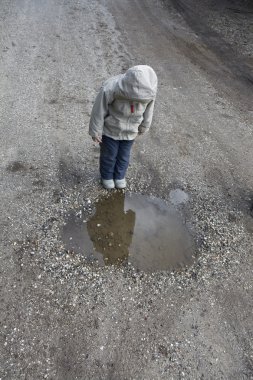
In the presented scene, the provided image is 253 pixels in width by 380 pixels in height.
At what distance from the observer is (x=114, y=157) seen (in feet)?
13.7

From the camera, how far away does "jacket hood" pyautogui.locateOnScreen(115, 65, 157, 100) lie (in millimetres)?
3250

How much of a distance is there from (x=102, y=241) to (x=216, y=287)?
119cm

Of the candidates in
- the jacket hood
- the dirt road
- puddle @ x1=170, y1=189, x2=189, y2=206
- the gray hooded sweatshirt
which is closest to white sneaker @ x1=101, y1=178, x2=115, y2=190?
the dirt road

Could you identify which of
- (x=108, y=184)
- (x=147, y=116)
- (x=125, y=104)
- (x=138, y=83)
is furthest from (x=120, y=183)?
(x=138, y=83)

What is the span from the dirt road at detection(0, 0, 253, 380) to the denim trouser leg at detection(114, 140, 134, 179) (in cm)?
27

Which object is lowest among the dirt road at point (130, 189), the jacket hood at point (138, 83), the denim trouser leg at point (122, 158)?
the dirt road at point (130, 189)

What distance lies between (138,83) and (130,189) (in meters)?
1.50

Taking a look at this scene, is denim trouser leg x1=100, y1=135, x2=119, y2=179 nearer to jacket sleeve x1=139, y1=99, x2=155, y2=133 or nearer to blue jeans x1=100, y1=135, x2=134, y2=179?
blue jeans x1=100, y1=135, x2=134, y2=179

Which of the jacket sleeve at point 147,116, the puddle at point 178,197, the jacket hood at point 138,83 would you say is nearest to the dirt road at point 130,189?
the puddle at point 178,197

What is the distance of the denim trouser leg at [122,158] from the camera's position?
13.4 feet

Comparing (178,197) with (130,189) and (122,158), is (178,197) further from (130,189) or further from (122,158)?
(122,158)

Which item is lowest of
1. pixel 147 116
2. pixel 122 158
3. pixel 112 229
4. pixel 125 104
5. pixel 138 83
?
pixel 112 229

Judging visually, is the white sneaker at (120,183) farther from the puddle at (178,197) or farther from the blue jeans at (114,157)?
the puddle at (178,197)

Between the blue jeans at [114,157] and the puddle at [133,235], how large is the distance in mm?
248
